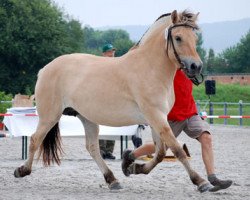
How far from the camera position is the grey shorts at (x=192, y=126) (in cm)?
961

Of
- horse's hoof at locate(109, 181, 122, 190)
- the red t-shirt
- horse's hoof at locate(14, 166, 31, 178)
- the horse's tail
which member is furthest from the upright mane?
horse's hoof at locate(14, 166, 31, 178)

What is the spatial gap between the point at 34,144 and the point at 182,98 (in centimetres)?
209

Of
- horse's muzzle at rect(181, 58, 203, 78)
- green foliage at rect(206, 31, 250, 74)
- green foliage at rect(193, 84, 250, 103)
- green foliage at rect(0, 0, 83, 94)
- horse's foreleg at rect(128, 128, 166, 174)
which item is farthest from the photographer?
green foliage at rect(206, 31, 250, 74)

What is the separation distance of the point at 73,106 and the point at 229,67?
97542 millimetres

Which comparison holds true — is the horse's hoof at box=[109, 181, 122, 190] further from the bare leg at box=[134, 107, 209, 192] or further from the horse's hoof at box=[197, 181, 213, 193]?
the horse's hoof at box=[197, 181, 213, 193]

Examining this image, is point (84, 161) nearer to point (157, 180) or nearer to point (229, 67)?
point (157, 180)

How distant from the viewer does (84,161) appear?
14125 mm

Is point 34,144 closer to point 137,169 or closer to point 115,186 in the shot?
point 115,186

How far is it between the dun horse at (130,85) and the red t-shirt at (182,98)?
1.44 feet

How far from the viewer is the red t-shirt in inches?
386

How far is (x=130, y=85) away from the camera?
367 inches

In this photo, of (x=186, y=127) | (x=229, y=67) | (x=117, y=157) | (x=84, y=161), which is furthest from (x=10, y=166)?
(x=229, y=67)

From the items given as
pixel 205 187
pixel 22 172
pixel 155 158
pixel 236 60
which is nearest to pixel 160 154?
pixel 155 158

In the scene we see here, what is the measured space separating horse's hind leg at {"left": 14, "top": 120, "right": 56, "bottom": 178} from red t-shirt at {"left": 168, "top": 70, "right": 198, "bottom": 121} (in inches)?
66.0
